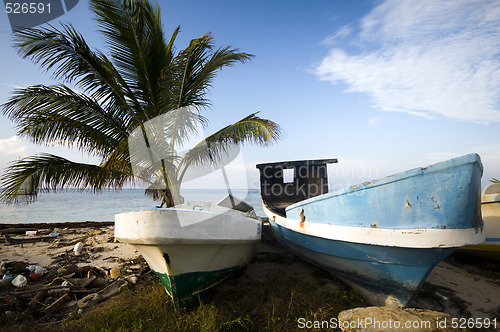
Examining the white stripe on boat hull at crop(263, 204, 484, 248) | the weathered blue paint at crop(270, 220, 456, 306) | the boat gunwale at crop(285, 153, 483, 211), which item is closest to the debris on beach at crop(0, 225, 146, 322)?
the weathered blue paint at crop(270, 220, 456, 306)

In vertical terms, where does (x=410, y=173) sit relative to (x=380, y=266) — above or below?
above

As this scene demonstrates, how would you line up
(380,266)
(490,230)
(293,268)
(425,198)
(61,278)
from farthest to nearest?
(490,230), (293,268), (61,278), (380,266), (425,198)

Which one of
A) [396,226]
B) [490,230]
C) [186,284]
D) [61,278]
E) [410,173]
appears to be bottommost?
[61,278]

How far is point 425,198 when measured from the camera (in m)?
2.90

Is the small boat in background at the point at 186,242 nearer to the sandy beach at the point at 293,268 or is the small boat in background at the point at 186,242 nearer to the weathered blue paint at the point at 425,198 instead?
the sandy beach at the point at 293,268

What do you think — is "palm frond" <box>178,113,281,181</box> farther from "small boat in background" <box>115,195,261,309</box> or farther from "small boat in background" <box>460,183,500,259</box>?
"small boat in background" <box>460,183,500,259</box>

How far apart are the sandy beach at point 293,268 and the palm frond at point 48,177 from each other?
1.51 m

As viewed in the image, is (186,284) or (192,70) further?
(192,70)

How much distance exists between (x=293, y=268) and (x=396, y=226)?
2.69 m

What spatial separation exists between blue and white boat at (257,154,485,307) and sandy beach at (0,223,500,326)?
0.82 metres

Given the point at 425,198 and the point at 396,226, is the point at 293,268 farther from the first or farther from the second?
the point at 425,198

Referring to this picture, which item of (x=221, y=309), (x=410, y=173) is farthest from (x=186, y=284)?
(x=410, y=173)

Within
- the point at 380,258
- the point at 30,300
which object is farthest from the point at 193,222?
the point at 30,300

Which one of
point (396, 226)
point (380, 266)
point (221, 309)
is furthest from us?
point (221, 309)
